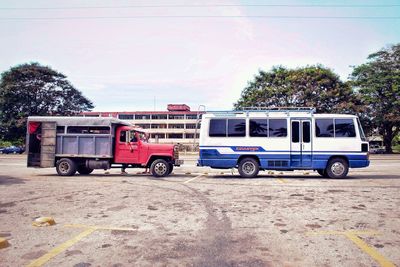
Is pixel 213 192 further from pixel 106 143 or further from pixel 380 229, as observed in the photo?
pixel 106 143

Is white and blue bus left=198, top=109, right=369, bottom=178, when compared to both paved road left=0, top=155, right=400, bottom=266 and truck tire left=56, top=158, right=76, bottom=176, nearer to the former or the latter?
paved road left=0, top=155, right=400, bottom=266

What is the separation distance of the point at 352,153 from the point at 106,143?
11.5 metres

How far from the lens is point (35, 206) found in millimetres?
7219

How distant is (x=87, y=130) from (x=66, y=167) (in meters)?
2.10

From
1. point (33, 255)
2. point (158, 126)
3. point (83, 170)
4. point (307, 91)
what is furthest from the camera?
point (158, 126)

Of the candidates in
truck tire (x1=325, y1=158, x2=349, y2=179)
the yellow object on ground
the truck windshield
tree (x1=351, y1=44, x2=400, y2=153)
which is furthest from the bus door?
tree (x1=351, y1=44, x2=400, y2=153)

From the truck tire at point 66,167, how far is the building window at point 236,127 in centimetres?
777

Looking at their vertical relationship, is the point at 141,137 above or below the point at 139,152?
above

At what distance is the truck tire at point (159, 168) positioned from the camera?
45.9ft

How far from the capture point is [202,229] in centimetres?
530

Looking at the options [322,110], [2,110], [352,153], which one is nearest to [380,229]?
[352,153]

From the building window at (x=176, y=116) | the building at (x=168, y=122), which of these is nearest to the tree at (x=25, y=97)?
the building at (x=168, y=122)

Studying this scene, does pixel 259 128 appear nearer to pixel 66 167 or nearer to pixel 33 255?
pixel 66 167

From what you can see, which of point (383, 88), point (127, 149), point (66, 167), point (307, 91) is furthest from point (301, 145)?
point (383, 88)
